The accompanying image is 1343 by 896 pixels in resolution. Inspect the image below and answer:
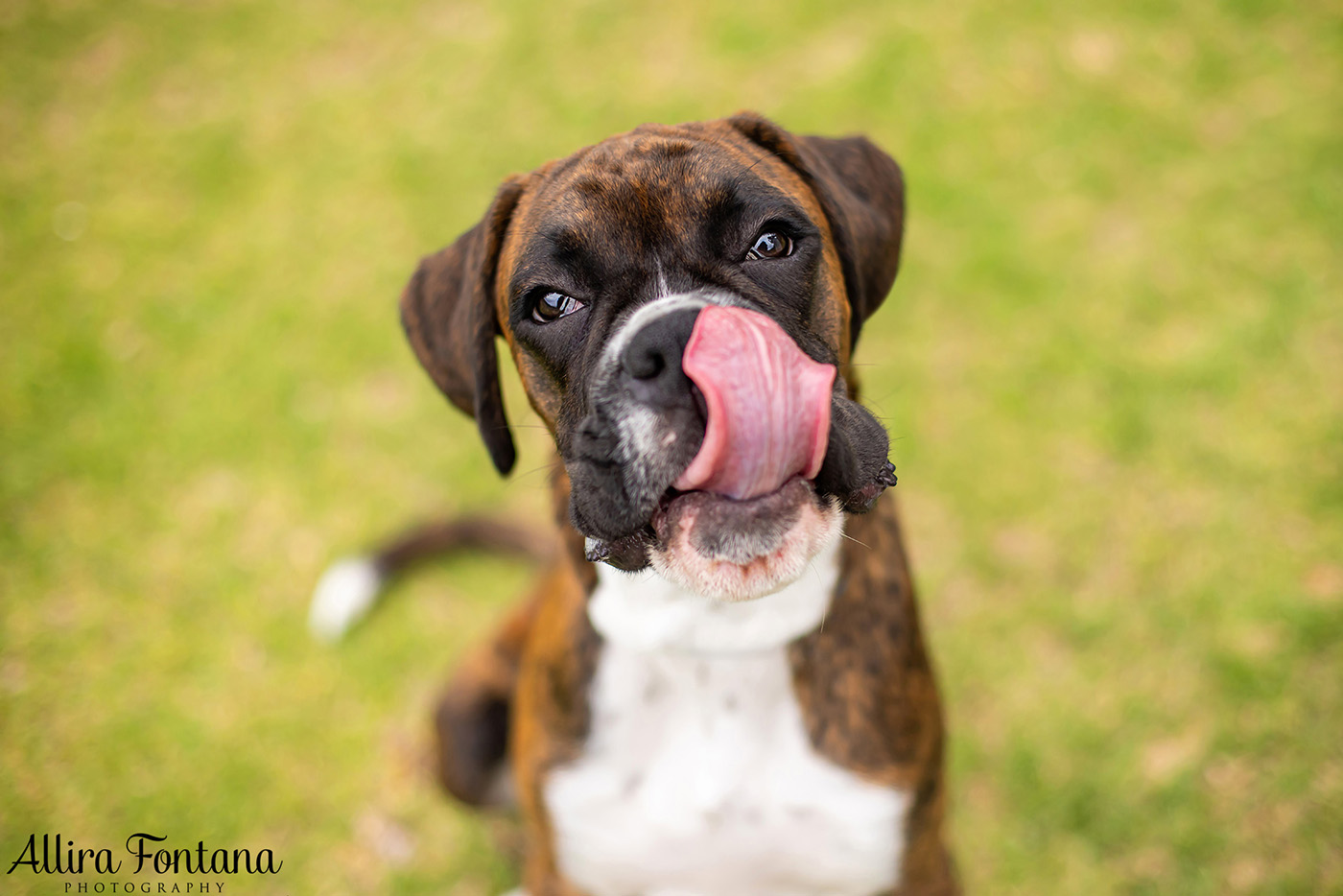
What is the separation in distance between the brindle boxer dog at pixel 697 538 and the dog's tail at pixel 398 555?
4.72ft

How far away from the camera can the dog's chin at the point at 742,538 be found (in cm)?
205

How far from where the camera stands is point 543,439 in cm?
585

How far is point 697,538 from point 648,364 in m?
0.39

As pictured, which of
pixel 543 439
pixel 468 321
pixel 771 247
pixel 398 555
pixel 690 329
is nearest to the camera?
pixel 690 329

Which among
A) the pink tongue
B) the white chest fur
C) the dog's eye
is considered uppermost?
the dog's eye

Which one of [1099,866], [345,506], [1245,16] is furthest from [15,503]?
[1245,16]

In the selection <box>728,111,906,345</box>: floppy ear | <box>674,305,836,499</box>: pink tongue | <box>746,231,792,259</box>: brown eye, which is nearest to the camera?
<box>674,305,836,499</box>: pink tongue

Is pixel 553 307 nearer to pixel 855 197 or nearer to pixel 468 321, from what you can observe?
pixel 468 321

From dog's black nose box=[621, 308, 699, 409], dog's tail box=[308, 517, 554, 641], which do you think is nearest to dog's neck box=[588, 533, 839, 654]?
dog's black nose box=[621, 308, 699, 409]

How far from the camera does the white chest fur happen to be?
109 inches

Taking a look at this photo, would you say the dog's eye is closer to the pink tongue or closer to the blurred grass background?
the pink tongue

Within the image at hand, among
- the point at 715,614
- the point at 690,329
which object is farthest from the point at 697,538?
the point at 715,614

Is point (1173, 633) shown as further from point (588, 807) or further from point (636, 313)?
point (636, 313)

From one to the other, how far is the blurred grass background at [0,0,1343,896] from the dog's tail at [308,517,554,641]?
174mm
